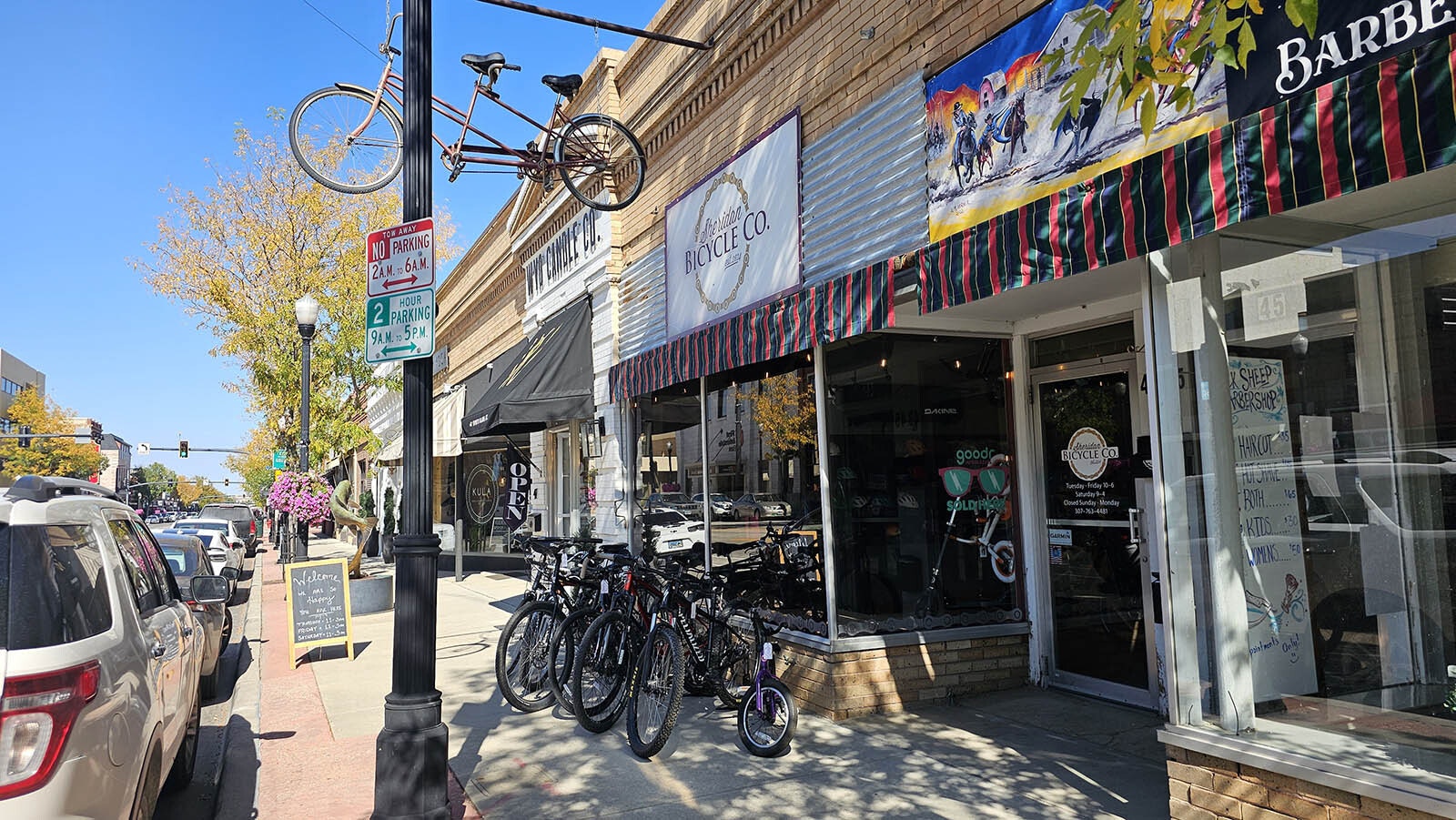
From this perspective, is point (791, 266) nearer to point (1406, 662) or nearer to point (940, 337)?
point (940, 337)

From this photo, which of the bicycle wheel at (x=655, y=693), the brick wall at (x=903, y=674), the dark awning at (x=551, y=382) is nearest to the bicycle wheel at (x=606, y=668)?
the bicycle wheel at (x=655, y=693)

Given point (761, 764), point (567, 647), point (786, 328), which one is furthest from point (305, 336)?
point (761, 764)

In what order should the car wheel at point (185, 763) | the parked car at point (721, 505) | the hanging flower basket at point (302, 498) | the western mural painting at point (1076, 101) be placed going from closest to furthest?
the western mural painting at point (1076, 101) → the car wheel at point (185, 763) → the parked car at point (721, 505) → the hanging flower basket at point (302, 498)

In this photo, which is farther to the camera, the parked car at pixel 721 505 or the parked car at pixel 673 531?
the parked car at pixel 673 531

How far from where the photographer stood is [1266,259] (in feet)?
14.3

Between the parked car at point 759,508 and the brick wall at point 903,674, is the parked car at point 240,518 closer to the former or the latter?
the parked car at point 759,508

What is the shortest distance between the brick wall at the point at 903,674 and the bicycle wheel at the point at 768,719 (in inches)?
32.3

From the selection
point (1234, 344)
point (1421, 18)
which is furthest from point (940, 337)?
point (1421, 18)

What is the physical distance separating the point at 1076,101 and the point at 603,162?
27.3 ft

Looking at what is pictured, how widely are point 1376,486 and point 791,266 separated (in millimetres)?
4279

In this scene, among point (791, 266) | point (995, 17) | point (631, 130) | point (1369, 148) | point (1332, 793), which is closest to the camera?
point (1369, 148)

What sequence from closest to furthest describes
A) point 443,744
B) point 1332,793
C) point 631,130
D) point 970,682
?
point 1332,793 < point 443,744 < point 970,682 < point 631,130

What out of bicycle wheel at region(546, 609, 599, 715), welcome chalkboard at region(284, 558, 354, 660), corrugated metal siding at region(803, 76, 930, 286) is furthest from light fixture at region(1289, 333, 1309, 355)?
welcome chalkboard at region(284, 558, 354, 660)

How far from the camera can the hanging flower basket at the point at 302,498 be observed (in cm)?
1680
